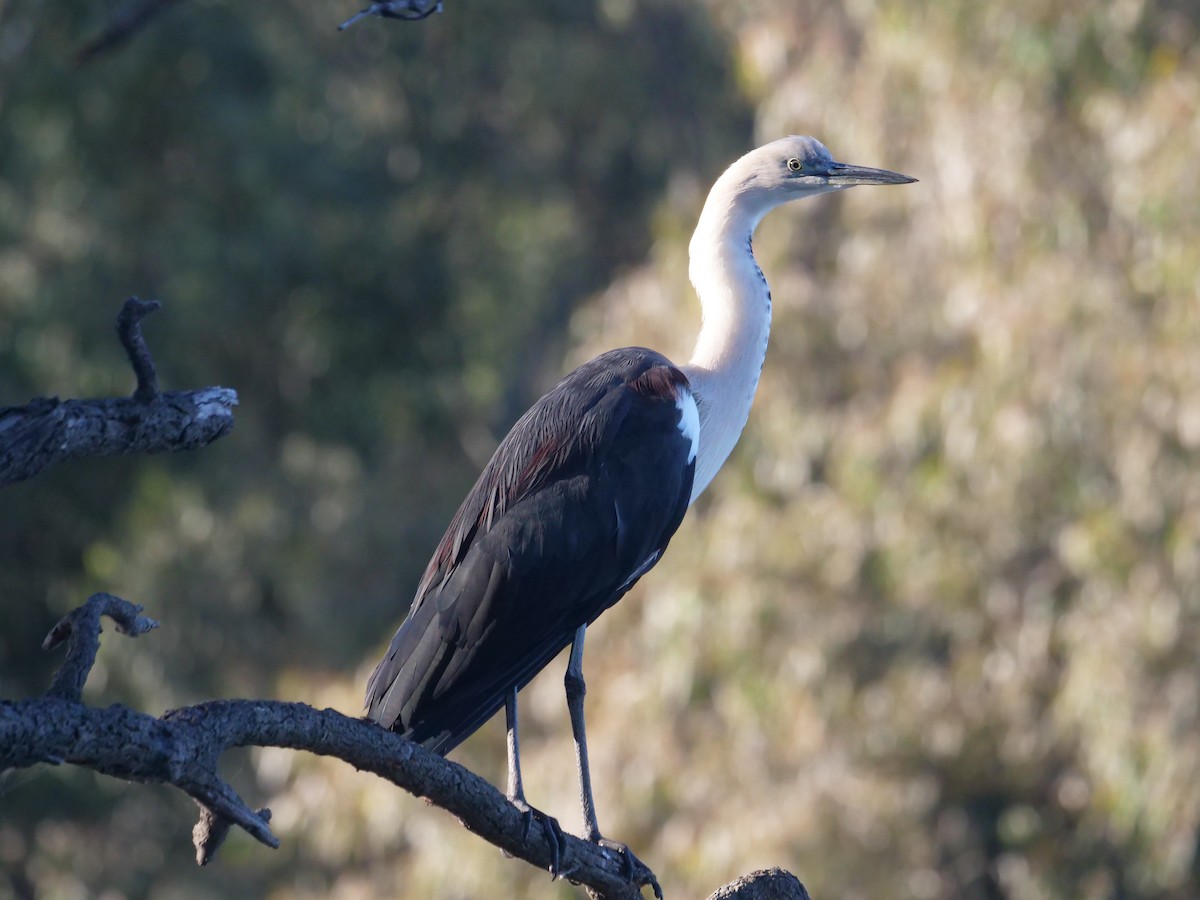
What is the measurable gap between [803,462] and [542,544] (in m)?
4.21

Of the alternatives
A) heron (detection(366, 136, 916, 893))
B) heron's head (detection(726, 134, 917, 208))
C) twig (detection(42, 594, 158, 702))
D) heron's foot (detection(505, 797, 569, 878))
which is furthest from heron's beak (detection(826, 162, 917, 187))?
twig (detection(42, 594, 158, 702))

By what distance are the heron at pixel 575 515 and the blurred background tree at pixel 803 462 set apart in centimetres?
293

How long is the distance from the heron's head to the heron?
0.01 meters

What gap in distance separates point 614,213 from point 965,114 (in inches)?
293

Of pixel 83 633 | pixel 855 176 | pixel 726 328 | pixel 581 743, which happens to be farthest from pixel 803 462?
pixel 83 633

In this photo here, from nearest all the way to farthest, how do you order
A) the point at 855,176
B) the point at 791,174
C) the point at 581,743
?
the point at 581,743, the point at 791,174, the point at 855,176

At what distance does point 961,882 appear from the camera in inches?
322

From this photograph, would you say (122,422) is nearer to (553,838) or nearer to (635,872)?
(553,838)

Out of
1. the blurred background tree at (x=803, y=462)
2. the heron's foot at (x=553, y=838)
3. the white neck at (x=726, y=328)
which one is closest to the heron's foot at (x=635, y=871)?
the heron's foot at (x=553, y=838)

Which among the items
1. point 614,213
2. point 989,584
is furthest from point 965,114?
point 614,213

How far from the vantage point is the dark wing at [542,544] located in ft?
12.4

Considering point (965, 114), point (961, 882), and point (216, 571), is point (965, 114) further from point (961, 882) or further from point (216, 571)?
point (216, 571)

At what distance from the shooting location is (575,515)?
4.03 metres

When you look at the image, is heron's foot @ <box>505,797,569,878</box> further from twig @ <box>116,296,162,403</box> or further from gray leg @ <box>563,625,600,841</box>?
twig @ <box>116,296,162,403</box>
